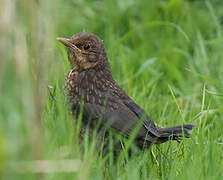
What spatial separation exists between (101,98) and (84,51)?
1.63 feet

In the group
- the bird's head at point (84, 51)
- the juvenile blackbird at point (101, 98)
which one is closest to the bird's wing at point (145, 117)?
the juvenile blackbird at point (101, 98)

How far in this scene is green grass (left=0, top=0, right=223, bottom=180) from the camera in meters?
2.33

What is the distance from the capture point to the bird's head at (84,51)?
13.6 feet

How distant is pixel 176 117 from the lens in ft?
15.2

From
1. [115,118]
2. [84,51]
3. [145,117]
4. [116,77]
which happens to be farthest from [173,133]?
[116,77]

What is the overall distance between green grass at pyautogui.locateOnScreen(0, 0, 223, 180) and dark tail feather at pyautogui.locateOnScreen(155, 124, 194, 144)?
68 mm

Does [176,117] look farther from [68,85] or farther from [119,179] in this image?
[119,179]

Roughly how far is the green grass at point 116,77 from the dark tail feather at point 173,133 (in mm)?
68

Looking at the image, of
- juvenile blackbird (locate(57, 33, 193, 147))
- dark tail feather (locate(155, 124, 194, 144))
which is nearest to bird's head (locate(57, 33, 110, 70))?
juvenile blackbird (locate(57, 33, 193, 147))

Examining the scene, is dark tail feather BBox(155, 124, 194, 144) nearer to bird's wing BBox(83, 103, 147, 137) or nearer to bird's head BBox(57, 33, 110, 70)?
bird's wing BBox(83, 103, 147, 137)

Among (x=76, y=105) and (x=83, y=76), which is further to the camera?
(x=83, y=76)

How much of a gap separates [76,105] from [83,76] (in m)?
0.35

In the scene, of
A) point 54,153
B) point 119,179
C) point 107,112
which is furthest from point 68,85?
point 54,153

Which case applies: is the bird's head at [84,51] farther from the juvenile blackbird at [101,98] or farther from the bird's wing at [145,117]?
the bird's wing at [145,117]
